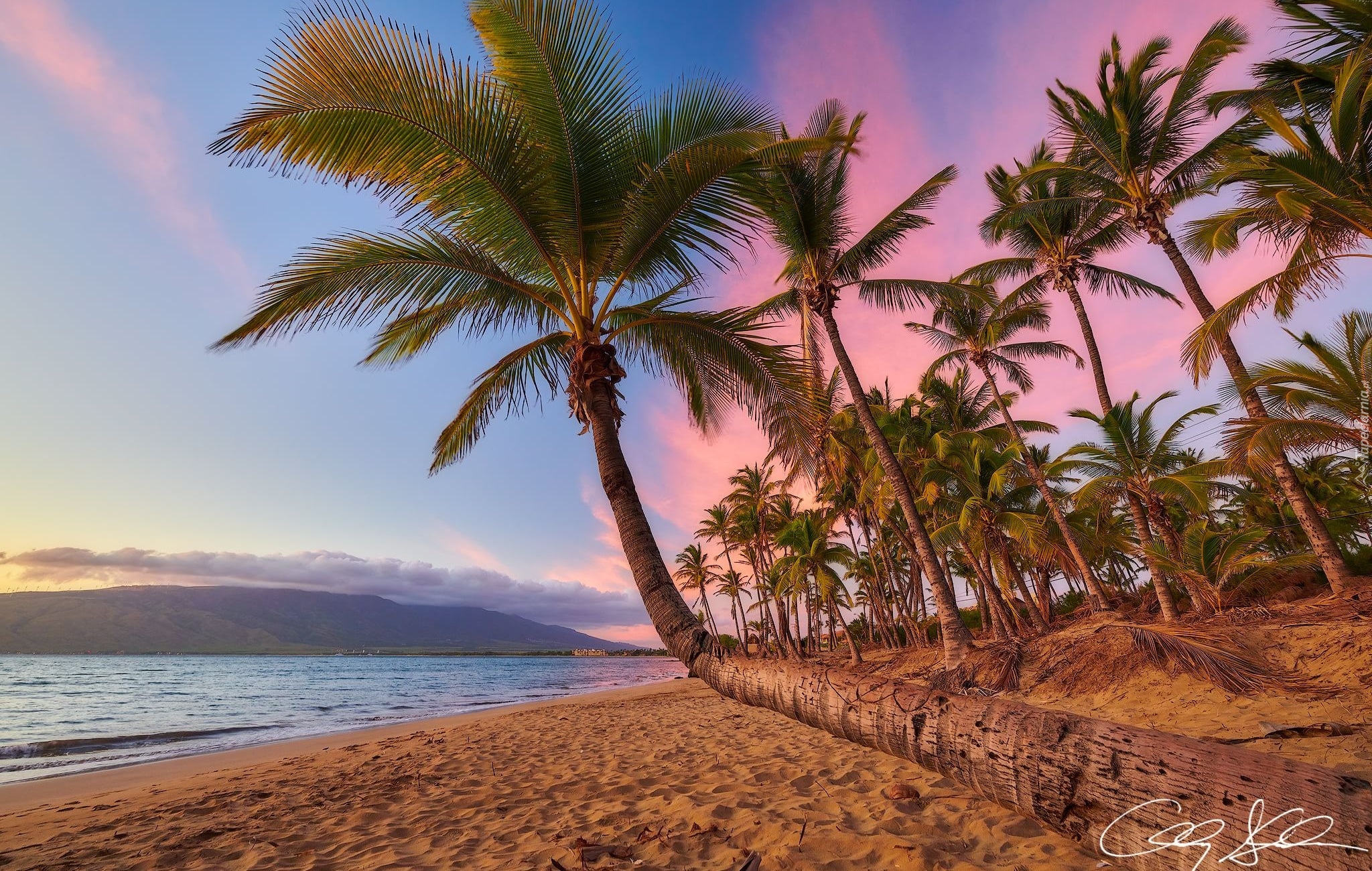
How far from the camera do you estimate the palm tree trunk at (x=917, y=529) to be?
977 centimetres

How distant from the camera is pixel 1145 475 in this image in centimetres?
1400

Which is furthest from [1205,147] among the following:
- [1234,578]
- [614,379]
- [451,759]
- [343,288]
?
[451,759]

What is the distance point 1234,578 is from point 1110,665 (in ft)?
28.3

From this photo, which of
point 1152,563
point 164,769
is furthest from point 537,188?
point 1152,563

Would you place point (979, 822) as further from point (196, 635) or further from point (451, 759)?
point (196, 635)

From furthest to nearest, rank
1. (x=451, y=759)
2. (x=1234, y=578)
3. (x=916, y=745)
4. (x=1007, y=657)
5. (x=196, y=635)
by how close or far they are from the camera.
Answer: (x=196, y=635), (x=1234, y=578), (x=1007, y=657), (x=451, y=759), (x=916, y=745)

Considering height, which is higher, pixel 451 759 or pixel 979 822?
pixel 979 822

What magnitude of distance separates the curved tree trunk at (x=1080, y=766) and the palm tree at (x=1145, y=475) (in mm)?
13414

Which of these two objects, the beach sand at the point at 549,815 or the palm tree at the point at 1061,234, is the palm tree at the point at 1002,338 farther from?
the beach sand at the point at 549,815

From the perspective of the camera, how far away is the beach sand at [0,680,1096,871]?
287cm

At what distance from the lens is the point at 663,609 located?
14.8ft

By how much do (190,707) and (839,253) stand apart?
2915cm

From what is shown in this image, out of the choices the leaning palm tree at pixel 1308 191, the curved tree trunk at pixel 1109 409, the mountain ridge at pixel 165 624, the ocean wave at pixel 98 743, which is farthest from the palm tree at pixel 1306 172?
the mountain ridge at pixel 165 624
